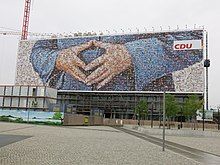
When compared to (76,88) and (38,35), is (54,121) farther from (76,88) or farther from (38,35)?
(38,35)

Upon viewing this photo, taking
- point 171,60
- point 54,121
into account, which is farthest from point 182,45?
point 54,121

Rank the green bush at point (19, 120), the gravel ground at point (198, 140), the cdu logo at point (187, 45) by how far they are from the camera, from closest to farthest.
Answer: the gravel ground at point (198, 140) < the green bush at point (19, 120) < the cdu logo at point (187, 45)

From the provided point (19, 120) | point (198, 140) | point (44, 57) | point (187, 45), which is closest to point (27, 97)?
point (44, 57)

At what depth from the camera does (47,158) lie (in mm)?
14383

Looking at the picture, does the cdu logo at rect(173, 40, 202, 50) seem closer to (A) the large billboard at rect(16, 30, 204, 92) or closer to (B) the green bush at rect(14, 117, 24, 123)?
(A) the large billboard at rect(16, 30, 204, 92)

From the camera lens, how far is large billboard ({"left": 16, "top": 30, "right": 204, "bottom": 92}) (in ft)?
395

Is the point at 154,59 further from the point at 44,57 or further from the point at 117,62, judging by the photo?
the point at 44,57

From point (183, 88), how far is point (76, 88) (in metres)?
40.8

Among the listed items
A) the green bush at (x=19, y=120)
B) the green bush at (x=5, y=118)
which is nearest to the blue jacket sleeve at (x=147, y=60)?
the green bush at (x=5, y=118)

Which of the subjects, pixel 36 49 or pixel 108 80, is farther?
pixel 36 49

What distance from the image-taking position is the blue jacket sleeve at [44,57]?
13912 cm

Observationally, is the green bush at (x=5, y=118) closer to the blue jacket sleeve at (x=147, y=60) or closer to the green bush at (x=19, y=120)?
the green bush at (x=19, y=120)

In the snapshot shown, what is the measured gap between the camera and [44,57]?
140500mm

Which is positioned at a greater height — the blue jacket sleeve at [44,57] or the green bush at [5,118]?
the blue jacket sleeve at [44,57]
